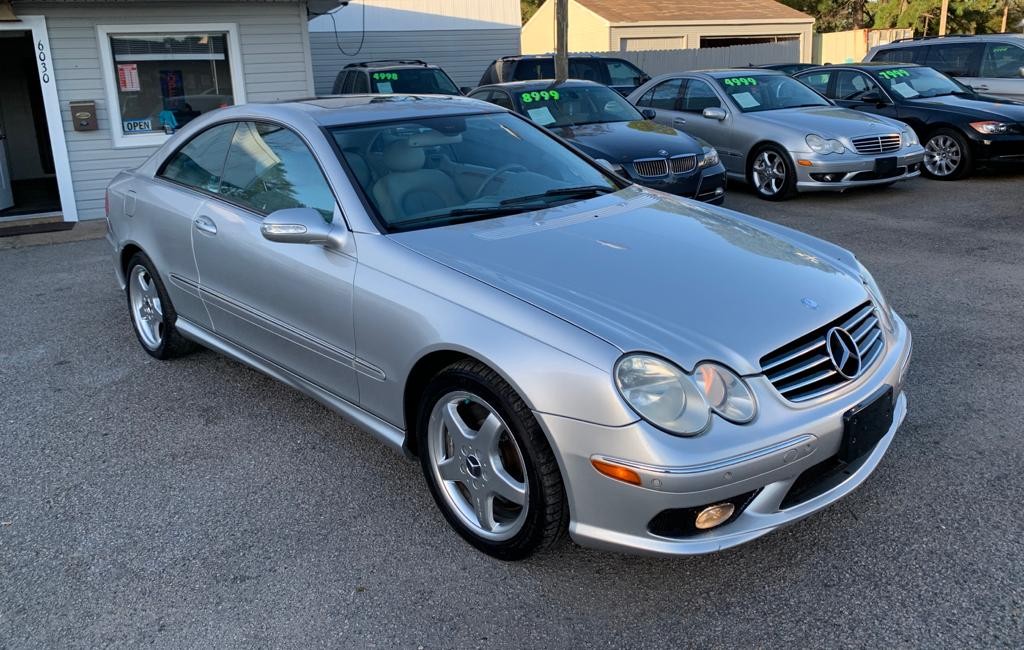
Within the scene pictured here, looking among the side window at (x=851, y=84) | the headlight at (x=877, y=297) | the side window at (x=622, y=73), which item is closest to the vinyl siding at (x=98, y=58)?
the side window at (x=622, y=73)

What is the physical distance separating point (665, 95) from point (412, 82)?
15.4 feet

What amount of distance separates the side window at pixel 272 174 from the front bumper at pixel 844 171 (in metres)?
6.85

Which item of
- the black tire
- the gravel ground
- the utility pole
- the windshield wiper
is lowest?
the gravel ground

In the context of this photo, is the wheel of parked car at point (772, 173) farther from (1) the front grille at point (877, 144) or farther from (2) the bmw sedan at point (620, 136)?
(2) the bmw sedan at point (620, 136)

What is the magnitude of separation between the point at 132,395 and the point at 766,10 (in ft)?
113

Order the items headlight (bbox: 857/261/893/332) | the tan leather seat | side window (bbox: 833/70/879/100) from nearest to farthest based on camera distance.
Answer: headlight (bbox: 857/261/893/332) < the tan leather seat < side window (bbox: 833/70/879/100)

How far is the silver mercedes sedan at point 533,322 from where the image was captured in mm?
2666

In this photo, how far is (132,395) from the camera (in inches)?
188

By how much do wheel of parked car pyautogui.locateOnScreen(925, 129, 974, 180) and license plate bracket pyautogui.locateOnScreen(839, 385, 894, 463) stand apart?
8.95 m

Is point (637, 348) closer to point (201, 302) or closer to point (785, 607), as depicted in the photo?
point (785, 607)

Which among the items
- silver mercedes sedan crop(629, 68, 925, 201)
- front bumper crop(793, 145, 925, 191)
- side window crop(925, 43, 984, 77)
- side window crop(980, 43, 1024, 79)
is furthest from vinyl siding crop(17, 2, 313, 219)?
side window crop(980, 43, 1024, 79)

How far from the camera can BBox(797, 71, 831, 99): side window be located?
40.7ft

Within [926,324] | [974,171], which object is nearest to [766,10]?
[974,171]

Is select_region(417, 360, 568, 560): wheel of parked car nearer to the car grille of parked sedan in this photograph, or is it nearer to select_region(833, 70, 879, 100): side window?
the car grille of parked sedan
